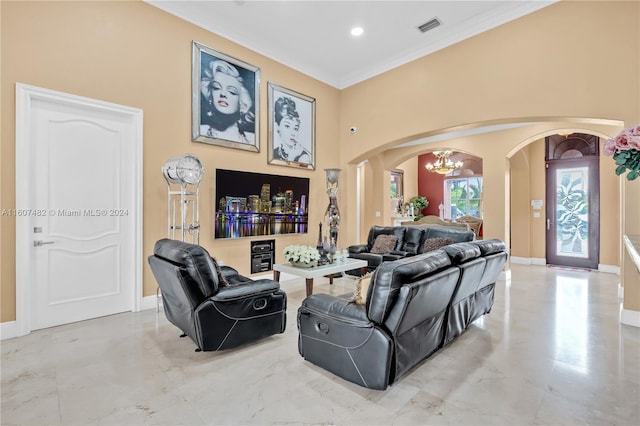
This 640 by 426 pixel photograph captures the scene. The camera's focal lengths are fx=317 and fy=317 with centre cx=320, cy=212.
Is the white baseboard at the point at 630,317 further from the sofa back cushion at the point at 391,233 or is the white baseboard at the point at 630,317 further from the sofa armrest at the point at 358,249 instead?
the sofa armrest at the point at 358,249

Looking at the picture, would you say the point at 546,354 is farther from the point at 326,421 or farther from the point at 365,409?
the point at 326,421

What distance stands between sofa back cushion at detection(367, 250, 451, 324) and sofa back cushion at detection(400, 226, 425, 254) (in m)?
3.78

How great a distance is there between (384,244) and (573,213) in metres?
4.64

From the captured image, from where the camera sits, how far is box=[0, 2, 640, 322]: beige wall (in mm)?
3258

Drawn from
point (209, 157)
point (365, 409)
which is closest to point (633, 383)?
point (365, 409)

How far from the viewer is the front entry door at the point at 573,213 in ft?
22.2

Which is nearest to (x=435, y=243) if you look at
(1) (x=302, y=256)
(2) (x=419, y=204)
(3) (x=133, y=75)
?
(1) (x=302, y=256)

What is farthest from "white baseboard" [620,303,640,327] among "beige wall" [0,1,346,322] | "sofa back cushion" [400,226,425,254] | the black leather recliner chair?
"beige wall" [0,1,346,322]

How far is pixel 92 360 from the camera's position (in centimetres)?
265

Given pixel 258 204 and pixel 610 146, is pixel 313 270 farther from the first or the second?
pixel 610 146

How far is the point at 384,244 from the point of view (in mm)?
5828

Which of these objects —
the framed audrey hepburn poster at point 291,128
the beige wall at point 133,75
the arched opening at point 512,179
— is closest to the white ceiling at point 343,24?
the beige wall at point 133,75

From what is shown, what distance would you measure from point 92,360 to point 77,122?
8.33 ft

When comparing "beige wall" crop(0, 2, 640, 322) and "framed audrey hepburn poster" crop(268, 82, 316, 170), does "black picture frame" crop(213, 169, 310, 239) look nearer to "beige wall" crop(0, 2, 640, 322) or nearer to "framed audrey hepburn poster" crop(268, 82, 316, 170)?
"beige wall" crop(0, 2, 640, 322)
